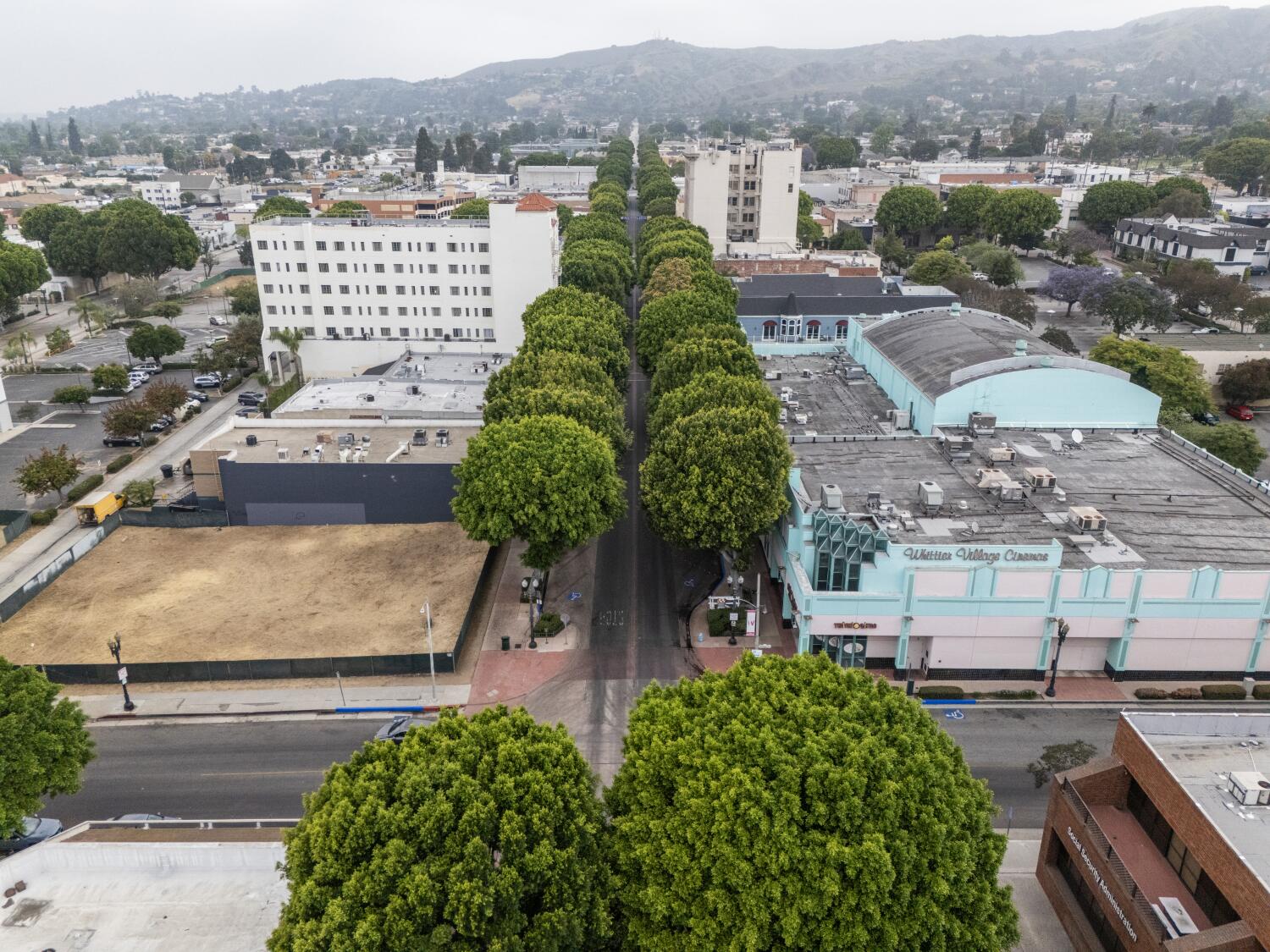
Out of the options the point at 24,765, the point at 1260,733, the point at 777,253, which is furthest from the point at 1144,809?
the point at 777,253

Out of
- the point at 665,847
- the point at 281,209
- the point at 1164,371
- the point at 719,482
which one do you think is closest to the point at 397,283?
the point at 719,482

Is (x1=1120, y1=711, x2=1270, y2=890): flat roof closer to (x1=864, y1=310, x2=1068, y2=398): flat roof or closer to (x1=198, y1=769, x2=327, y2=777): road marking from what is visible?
(x1=198, y1=769, x2=327, y2=777): road marking

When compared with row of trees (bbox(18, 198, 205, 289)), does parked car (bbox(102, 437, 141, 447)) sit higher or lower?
lower

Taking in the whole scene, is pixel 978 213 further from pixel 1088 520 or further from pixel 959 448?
pixel 1088 520

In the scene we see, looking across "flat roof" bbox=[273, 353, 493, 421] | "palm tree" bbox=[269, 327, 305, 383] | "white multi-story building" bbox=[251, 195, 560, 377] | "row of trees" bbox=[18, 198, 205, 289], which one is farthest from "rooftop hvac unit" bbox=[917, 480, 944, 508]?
"row of trees" bbox=[18, 198, 205, 289]

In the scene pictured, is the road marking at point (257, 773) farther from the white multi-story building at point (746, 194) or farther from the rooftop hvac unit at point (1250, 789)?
the white multi-story building at point (746, 194)

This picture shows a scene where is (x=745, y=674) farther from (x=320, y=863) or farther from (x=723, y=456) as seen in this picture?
(x=723, y=456)
